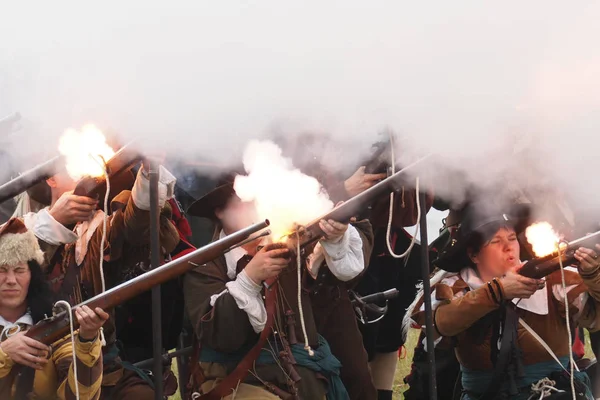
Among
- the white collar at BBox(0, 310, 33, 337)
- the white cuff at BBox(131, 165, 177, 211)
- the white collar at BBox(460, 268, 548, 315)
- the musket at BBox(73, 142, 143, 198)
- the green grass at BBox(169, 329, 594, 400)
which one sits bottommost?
the green grass at BBox(169, 329, 594, 400)

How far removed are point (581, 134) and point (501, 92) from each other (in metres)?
0.52

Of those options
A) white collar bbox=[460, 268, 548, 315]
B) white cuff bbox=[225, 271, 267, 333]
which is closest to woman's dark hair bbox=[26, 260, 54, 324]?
white cuff bbox=[225, 271, 267, 333]

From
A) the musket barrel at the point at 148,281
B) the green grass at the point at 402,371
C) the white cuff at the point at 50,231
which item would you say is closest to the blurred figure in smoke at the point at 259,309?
the musket barrel at the point at 148,281

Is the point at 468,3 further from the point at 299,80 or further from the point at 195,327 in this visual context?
the point at 195,327

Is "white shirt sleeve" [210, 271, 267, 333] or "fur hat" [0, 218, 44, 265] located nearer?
"fur hat" [0, 218, 44, 265]

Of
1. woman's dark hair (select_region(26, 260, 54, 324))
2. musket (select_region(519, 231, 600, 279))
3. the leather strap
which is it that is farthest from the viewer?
musket (select_region(519, 231, 600, 279))

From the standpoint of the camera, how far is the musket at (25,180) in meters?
4.43

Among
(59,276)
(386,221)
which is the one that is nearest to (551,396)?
(386,221)

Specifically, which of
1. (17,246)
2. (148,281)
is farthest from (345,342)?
(17,246)

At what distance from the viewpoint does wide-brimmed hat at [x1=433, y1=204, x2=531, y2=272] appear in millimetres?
5664

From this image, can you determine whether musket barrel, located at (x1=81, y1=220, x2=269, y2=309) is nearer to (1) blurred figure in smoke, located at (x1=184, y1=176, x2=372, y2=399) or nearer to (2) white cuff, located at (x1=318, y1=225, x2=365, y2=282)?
(1) blurred figure in smoke, located at (x1=184, y1=176, x2=372, y2=399)

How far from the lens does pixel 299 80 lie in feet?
15.4

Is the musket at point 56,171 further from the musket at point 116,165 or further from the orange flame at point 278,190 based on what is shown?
the orange flame at point 278,190

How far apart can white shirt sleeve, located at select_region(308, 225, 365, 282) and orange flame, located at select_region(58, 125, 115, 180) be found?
3.55 feet
